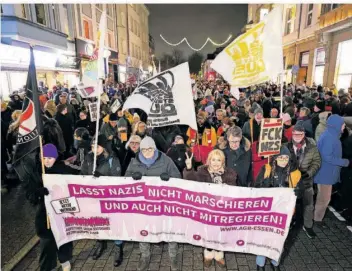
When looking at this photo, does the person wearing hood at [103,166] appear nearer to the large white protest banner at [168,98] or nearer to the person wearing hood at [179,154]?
the large white protest banner at [168,98]

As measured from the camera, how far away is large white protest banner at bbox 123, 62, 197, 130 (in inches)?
159

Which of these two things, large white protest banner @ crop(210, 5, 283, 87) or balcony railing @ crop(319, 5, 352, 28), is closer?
large white protest banner @ crop(210, 5, 283, 87)

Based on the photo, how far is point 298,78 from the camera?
2588cm

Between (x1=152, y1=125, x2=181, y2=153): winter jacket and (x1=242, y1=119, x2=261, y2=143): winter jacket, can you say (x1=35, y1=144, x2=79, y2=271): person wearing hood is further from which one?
(x1=242, y1=119, x2=261, y2=143): winter jacket

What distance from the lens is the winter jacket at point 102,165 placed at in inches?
161

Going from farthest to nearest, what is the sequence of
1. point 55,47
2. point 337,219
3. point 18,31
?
1. point 55,47
2. point 18,31
3. point 337,219

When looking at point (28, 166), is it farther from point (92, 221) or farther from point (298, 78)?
point (298, 78)

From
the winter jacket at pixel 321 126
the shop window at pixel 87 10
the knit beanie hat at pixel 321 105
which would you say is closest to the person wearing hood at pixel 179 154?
the winter jacket at pixel 321 126

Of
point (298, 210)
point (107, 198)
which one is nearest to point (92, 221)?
point (107, 198)

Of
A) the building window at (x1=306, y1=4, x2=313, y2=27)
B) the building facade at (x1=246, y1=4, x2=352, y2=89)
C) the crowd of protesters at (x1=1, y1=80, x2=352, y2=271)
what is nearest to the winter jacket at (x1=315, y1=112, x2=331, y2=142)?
the crowd of protesters at (x1=1, y1=80, x2=352, y2=271)

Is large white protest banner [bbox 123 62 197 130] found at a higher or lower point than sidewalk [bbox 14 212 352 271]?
Result: higher

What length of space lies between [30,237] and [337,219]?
5.54 m

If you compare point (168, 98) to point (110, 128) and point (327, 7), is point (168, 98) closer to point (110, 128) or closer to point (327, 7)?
point (110, 128)

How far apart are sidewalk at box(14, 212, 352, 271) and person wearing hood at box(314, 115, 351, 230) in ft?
1.94
